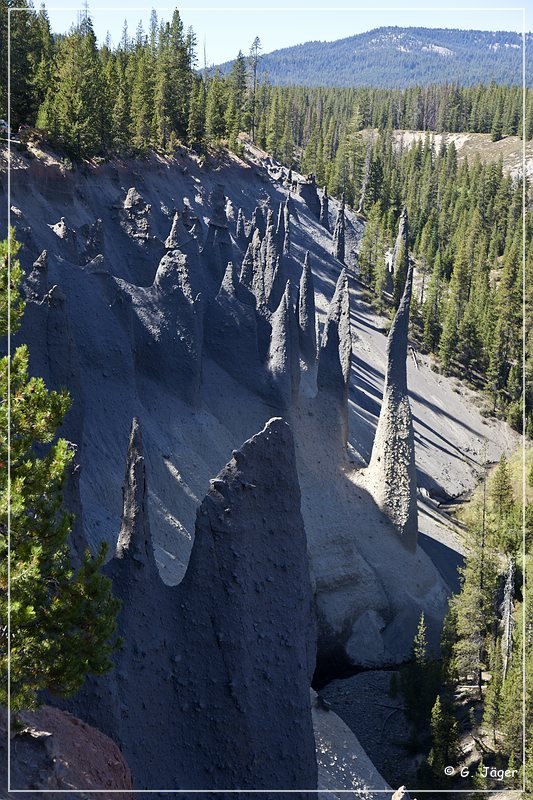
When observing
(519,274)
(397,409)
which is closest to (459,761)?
(397,409)

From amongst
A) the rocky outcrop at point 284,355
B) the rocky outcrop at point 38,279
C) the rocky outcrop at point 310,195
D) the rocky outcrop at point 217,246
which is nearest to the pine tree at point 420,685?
the rocky outcrop at point 284,355

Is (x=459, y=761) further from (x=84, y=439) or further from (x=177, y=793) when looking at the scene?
(x=84, y=439)

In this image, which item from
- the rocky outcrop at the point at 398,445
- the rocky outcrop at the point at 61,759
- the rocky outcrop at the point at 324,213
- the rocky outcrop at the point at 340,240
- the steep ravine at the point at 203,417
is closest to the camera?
the rocky outcrop at the point at 61,759

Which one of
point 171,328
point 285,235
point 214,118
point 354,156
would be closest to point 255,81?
point 354,156

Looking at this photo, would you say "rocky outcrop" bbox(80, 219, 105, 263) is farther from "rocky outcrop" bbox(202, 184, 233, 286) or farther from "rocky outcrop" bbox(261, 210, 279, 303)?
"rocky outcrop" bbox(261, 210, 279, 303)

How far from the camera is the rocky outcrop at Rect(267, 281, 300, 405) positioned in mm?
28781

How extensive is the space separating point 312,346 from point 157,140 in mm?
29709

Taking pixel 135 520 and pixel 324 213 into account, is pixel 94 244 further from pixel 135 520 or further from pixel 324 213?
pixel 324 213

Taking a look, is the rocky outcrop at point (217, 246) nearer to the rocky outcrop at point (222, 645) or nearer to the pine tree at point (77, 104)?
the pine tree at point (77, 104)

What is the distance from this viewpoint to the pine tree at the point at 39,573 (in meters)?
9.89

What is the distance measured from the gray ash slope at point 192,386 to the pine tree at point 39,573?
10.1 ft

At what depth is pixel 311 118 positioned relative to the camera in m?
141

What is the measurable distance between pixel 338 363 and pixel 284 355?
265 centimetres

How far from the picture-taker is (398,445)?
92.2 ft
